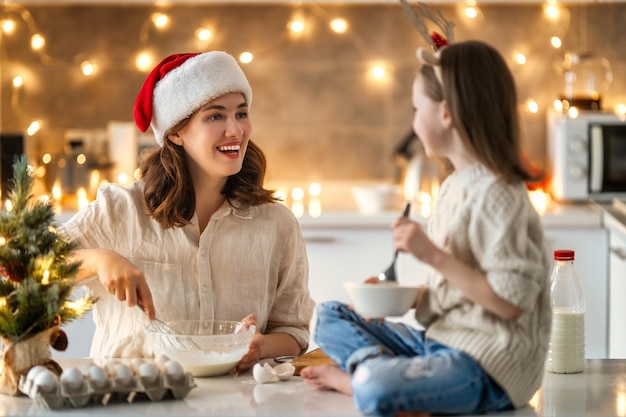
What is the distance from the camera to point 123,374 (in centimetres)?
157

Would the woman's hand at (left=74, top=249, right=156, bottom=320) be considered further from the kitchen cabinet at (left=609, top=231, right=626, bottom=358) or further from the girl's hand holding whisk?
the kitchen cabinet at (left=609, top=231, right=626, bottom=358)

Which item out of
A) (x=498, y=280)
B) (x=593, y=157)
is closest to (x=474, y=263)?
(x=498, y=280)

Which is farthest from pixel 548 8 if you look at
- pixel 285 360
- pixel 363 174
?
pixel 285 360

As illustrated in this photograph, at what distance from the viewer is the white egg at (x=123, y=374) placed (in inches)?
61.8

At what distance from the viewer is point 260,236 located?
84.2 inches

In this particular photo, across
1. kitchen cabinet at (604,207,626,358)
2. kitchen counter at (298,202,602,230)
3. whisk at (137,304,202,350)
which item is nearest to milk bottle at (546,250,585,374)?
whisk at (137,304,202,350)

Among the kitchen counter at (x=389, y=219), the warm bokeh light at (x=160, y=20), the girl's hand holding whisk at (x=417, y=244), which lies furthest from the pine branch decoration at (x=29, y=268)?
the warm bokeh light at (x=160, y=20)

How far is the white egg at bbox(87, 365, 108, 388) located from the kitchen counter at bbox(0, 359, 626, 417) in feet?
0.12

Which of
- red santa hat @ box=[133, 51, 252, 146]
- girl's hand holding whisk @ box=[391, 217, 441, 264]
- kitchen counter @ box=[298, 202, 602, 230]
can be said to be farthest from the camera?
kitchen counter @ box=[298, 202, 602, 230]

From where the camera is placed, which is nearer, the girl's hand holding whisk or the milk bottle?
the girl's hand holding whisk

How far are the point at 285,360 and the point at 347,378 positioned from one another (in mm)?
261

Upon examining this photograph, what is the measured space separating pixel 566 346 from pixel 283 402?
1.71 ft

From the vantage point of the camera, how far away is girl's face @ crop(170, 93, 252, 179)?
2.07 metres

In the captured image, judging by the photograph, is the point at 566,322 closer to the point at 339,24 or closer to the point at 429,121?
the point at 429,121
